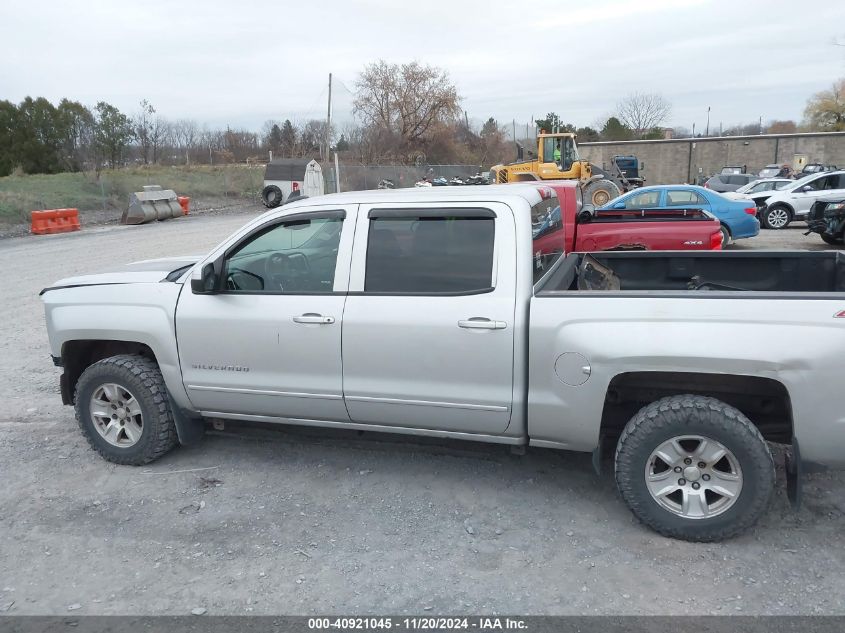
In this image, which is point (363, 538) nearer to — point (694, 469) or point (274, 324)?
point (274, 324)

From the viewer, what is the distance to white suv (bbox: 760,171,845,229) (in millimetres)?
19703

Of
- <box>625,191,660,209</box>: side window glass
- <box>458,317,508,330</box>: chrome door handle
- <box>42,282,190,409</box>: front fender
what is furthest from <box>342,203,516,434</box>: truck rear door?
<box>625,191,660,209</box>: side window glass

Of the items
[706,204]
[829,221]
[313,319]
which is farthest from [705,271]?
[829,221]

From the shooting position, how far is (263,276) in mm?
4266

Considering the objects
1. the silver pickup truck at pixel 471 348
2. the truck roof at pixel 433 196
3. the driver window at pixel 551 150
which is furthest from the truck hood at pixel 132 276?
the driver window at pixel 551 150

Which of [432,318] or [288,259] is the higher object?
[288,259]

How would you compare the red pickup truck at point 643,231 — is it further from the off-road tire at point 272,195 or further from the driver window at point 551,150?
the off-road tire at point 272,195

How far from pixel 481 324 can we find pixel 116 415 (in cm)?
274

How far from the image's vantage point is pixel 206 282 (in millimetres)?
4141

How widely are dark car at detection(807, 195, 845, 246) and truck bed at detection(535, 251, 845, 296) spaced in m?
11.4

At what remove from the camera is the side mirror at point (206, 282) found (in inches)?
163

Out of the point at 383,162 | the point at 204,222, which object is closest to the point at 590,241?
the point at 204,222

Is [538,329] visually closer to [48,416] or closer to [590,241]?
[48,416]

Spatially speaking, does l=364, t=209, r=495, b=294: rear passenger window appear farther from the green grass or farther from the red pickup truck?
the green grass
